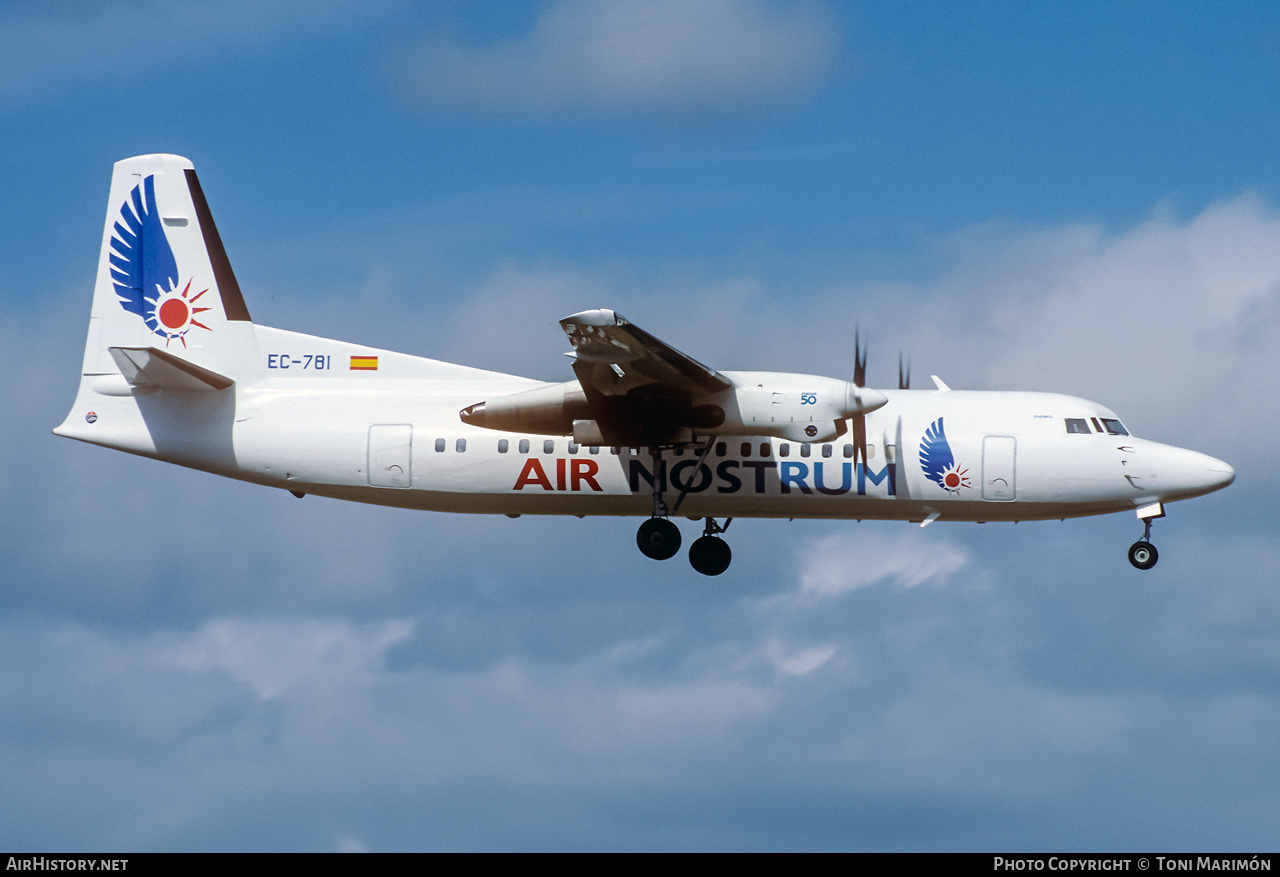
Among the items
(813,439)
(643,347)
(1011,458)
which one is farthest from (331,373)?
(1011,458)

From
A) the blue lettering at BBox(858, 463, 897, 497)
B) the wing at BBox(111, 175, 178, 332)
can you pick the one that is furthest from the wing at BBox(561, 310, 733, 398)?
the wing at BBox(111, 175, 178, 332)

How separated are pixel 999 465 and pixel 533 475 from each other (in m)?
7.92

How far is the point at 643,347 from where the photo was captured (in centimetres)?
2398

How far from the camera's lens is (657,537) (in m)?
26.6

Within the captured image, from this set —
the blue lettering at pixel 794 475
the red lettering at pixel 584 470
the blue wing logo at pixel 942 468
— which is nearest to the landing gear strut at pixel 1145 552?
the blue wing logo at pixel 942 468

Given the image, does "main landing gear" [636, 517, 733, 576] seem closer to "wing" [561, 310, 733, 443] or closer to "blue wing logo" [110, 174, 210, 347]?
"wing" [561, 310, 733, 443]

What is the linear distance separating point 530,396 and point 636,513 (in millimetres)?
3239

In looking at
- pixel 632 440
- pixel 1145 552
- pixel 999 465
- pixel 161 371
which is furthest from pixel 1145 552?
pixel 161 371

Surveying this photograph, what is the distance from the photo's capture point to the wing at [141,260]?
29000 millimetres

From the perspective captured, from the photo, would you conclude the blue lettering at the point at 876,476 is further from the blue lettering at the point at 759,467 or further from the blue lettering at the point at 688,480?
the blue lettering at the point at 688,480

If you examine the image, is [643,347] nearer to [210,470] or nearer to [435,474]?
[435,474]

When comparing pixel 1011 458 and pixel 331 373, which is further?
pixel 331 373

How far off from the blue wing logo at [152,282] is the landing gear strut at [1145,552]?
17.2 metres

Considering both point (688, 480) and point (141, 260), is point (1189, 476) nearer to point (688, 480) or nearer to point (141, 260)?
point (688, 480)
